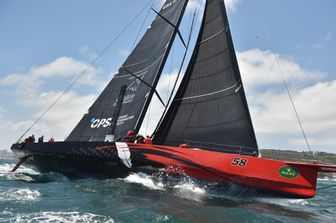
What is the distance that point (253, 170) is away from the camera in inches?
388

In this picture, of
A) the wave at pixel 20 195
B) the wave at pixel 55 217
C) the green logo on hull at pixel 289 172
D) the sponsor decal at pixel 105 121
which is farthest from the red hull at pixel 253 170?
the wave at pixel 55 217

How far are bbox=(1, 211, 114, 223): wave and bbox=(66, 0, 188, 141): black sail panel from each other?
6172 millimetres

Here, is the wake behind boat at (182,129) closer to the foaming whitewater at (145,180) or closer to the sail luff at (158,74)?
the sail luff at (158,74)

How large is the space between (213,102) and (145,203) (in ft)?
17.0

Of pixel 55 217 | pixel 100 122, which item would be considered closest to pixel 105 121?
pixel 100 122

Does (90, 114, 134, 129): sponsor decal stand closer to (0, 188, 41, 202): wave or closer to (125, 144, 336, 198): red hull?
(125, 144, 336, 198): red hull

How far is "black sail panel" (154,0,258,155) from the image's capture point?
38.2ft

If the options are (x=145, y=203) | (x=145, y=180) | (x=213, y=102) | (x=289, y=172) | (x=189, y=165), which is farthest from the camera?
(x=213, y=102)

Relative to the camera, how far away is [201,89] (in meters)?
13.0

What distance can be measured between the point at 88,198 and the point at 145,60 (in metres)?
7.49

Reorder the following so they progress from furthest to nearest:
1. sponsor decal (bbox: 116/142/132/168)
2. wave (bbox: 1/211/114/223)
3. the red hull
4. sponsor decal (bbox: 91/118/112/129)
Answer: sponsor decal (bbox: 91/118/112/129), sponsor decal (bbox: 116/142/132/168), the red hull, wave (bbox: 1/211/114/223)

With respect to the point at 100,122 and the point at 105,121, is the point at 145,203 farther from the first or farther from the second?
the point at 100,122

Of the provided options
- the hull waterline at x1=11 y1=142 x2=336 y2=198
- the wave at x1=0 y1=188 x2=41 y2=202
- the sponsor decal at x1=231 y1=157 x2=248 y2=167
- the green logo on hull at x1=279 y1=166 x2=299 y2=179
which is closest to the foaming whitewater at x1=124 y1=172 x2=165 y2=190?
the hull waterline at x1=11 y1=142 x2=336 y2=198

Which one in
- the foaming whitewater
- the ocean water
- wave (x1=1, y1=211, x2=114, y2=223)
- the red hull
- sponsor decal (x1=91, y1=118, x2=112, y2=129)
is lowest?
wave (x1=1, y1=211, x2=114, y2=223)
